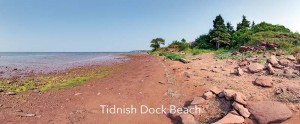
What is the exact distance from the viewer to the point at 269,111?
14.3 feet

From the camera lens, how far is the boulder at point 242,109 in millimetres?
4331

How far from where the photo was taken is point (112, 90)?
7.23 metres

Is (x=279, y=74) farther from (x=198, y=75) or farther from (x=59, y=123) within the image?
(x=59, y=123)

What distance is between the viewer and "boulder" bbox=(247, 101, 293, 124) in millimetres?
4184

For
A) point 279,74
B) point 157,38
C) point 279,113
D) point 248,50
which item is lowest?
point 279,113

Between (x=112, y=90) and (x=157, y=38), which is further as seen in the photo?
(x=157, y=38)

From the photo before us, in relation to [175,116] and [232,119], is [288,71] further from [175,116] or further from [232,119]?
[175,116]

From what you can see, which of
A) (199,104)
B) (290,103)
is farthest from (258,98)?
(199,104)

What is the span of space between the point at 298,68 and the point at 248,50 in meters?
7.91

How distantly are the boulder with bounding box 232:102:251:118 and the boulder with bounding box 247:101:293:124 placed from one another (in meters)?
0.15

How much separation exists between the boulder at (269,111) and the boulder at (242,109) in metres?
0.15

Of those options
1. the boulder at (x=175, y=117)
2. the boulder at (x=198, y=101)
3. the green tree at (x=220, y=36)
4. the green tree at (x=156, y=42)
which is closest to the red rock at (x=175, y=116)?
the boulder at (x=175, y=117)

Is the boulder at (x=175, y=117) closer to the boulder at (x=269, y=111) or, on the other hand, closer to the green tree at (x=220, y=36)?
the boulder at (x=269, y=111)

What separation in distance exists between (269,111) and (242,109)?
0.63 metres
